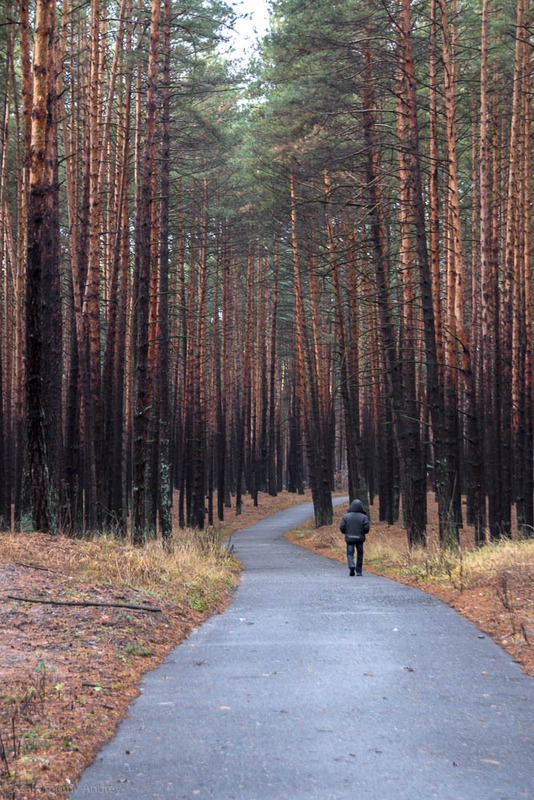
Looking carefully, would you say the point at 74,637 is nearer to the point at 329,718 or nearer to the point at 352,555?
the point at 329,718

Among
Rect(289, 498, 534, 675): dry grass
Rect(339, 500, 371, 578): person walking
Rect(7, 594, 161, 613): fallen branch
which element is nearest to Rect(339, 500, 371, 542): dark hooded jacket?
Rect(339, 500, 371, 578): person walking

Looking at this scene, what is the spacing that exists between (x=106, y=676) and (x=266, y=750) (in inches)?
89.3

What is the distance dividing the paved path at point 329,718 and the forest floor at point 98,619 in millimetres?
218

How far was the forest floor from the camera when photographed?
5.11m

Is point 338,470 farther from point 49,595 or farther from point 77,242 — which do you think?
point 49,595

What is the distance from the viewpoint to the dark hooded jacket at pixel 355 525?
1598 cm

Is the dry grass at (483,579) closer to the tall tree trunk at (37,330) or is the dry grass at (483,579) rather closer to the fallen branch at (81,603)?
the fallen branch at (81,603)

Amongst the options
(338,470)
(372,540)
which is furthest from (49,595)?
(338,470)

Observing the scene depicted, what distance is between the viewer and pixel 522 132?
23.3m

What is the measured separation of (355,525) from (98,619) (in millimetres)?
7826

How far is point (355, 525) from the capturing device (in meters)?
15.9

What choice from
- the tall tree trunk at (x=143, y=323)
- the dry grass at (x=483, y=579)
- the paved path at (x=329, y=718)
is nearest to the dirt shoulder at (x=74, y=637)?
the paved path at (x=329, y=718)

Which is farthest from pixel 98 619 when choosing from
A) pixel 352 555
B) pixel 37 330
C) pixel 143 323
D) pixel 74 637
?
pixel 143 323

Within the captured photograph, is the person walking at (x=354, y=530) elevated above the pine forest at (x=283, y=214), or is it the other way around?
the pine forest at (x=283, y=214)
